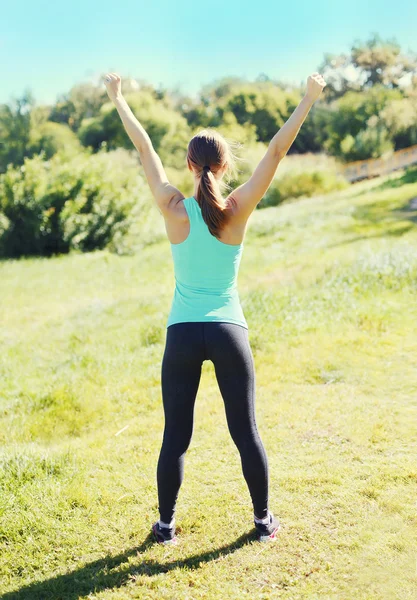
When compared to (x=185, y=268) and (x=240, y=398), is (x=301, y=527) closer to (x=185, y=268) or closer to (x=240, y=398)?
(x=240, y=398)

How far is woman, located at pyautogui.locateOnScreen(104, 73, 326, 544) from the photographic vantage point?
245cm

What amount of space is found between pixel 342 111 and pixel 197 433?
1730 inches

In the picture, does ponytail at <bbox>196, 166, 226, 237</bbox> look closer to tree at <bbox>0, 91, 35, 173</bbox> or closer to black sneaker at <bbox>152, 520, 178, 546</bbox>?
black sneaker at <bbox>152, 520, 178, 546</bbox>

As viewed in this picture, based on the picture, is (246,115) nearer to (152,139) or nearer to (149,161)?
(152,139)

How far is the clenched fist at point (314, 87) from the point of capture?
2551mm

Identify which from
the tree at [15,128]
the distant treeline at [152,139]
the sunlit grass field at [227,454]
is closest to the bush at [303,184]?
the distant treeline at [152,139]

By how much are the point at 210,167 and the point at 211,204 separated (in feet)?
0.72

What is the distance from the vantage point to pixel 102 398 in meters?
5.03

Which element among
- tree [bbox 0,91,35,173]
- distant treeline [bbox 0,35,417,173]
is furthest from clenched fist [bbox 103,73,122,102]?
tree [bbox 0,91,35,173]

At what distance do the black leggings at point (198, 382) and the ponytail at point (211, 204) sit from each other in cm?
42

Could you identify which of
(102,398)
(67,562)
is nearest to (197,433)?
(102,398)

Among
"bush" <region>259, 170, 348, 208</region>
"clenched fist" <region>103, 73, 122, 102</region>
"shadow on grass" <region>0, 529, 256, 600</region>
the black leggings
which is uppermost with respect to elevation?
"bush" <region>259, 170, 348, 208</region>

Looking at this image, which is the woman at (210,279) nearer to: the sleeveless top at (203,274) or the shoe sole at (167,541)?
the sleeveless top at (203,274)

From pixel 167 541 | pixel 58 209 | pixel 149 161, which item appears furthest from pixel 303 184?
pixel 167 541
